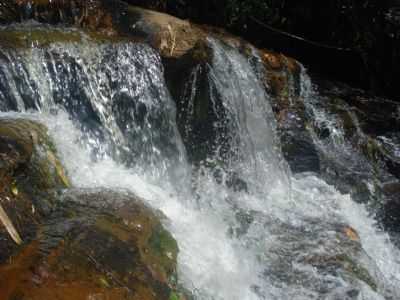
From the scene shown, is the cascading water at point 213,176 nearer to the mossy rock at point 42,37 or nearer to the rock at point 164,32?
the mossy rock at point 42,37

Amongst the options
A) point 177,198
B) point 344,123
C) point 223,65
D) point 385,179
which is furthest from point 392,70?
point 177,198

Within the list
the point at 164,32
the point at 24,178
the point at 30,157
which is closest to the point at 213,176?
the point at 164,32

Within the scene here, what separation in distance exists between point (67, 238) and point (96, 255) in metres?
0.17

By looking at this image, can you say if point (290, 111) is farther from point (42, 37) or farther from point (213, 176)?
point (42, 37)

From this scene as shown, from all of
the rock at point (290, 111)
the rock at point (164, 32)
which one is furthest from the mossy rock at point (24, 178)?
the rock at point (290, 111)

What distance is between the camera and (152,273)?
8.70 ft

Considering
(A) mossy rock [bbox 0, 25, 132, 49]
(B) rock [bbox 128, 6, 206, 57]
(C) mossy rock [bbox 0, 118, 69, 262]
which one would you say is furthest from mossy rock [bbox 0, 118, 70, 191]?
(B) rock [bbox 128, 6, 206, 57]

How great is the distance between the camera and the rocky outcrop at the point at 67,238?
221 cm

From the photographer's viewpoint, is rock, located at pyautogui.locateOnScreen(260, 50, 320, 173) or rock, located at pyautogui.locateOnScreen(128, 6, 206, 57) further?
rock, located at pyautogui.locateOnScreen(260, 50, 320, 173)

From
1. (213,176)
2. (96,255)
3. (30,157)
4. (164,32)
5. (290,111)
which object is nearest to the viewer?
(96,255)

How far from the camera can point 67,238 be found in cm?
250

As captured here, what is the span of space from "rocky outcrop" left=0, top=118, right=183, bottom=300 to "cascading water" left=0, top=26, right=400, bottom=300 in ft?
1.38

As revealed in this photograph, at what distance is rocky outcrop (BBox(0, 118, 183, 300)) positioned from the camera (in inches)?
87.2

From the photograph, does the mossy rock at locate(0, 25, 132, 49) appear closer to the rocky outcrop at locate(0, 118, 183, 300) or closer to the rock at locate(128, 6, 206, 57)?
the rock at locate(128, 6, 206, 57)
